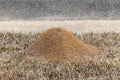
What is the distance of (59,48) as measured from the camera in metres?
6.69

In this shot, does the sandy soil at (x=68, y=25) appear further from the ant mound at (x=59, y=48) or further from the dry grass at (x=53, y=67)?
the ant mound at (x=59, y=48)

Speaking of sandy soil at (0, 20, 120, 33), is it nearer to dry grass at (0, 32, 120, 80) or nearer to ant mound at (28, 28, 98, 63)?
dry grass at (0, 32, 120, 80)

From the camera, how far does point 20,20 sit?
995 centimetres

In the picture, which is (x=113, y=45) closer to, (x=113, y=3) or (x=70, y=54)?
(x=70, y=54)

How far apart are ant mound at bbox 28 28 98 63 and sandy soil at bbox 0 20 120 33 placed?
2004 millimetres

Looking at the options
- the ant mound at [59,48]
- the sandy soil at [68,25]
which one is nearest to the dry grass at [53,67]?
the ant mound at [59,48]

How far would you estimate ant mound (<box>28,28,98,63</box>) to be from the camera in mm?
6578

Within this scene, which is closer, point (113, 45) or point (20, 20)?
point (113, 45)

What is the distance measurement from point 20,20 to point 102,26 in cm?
178

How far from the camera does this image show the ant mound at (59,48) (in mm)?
6578

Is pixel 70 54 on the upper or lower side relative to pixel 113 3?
lower

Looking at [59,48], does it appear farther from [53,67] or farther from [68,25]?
[68,25]

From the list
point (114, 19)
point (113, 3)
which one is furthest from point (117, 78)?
point (113, 3)

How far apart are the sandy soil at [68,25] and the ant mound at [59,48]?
2004mm
